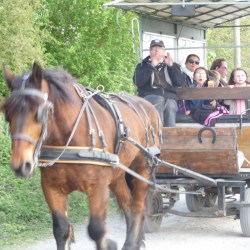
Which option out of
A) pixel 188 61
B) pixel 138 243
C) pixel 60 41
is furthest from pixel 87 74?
pixel 138 243

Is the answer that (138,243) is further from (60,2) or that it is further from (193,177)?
(60,2)

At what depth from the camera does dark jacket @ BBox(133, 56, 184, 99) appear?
29.6 ft

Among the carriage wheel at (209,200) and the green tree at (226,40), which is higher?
the green tree at (226,40)

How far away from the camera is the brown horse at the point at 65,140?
5527mm

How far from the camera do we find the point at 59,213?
6.29m

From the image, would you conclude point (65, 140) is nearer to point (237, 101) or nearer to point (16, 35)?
point (237, 101)

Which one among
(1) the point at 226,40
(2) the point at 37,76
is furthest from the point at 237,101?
(1) the point at 226,40

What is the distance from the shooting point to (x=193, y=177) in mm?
8219

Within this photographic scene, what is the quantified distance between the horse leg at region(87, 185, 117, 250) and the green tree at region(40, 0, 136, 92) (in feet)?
35.6

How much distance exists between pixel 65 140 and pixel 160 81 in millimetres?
3359

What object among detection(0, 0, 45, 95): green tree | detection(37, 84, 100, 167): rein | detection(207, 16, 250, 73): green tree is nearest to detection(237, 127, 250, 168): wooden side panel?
detection(37, 84, 100, 167): rein

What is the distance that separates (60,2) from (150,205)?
965 centimetres

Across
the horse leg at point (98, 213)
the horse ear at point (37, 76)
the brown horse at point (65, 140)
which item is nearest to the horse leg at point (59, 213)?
the brown horse at point (65, 140)

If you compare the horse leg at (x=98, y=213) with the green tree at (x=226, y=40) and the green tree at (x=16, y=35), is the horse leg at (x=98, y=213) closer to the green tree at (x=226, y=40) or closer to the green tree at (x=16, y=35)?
the green tree at (x=16, y=35)
